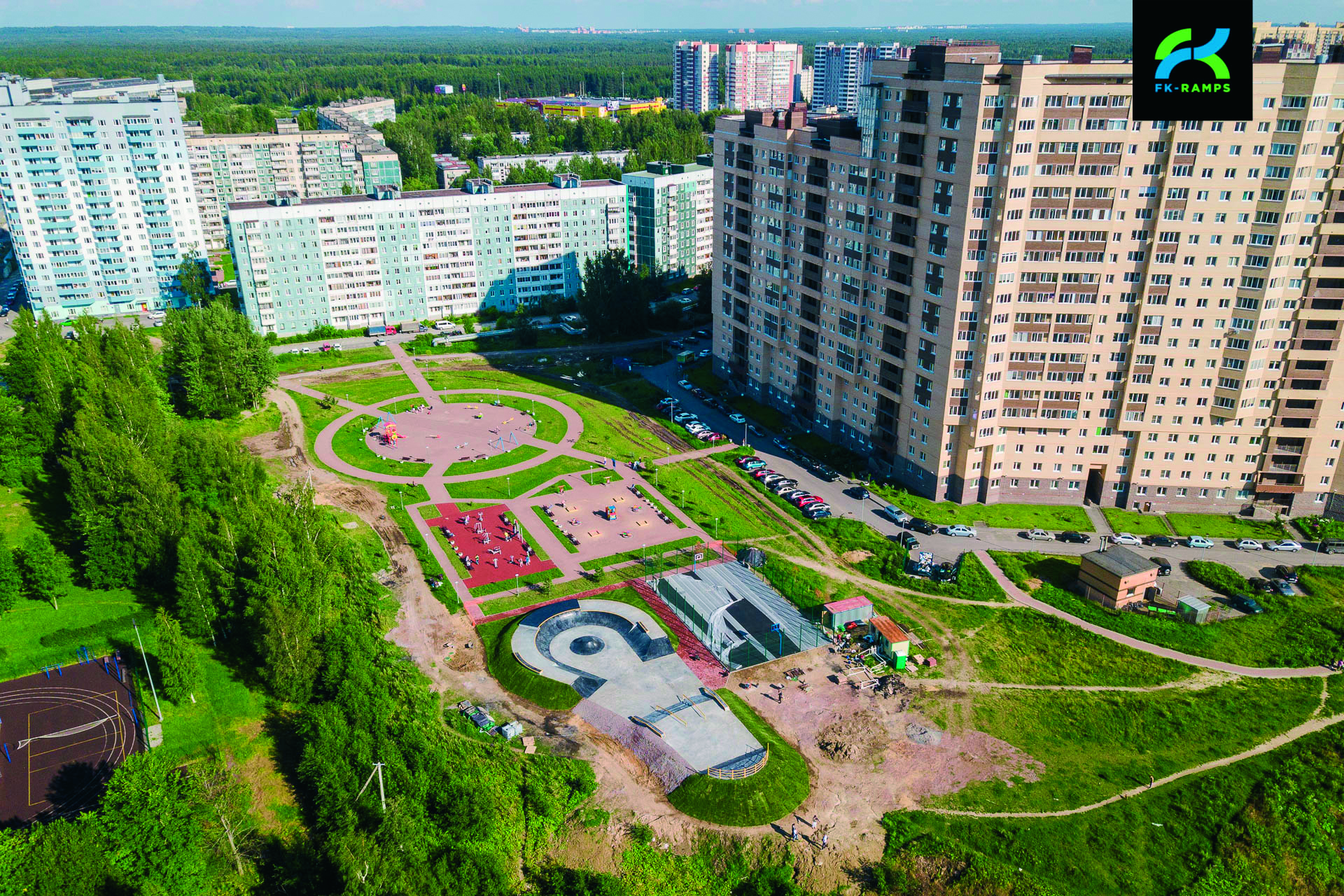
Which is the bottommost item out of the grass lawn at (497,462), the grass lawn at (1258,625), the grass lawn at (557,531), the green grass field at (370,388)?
the grass lawn at (1258,625)

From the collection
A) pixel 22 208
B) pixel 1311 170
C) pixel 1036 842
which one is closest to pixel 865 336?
pixel 1311 170

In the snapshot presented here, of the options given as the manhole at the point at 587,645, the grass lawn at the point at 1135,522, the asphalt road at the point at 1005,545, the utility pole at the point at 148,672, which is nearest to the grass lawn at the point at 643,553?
the manhole at the point at 587,645

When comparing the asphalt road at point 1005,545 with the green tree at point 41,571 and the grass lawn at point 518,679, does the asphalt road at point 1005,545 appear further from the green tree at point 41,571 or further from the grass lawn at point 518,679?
the green tree at point 41,571

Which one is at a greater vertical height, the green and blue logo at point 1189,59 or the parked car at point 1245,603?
the green and blue logo at point 1189,59

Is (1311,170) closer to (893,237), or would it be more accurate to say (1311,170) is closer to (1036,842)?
(893,237)

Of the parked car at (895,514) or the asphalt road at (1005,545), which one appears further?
the parked car at (895,514)

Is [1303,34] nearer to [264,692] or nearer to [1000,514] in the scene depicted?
[1000,514]
